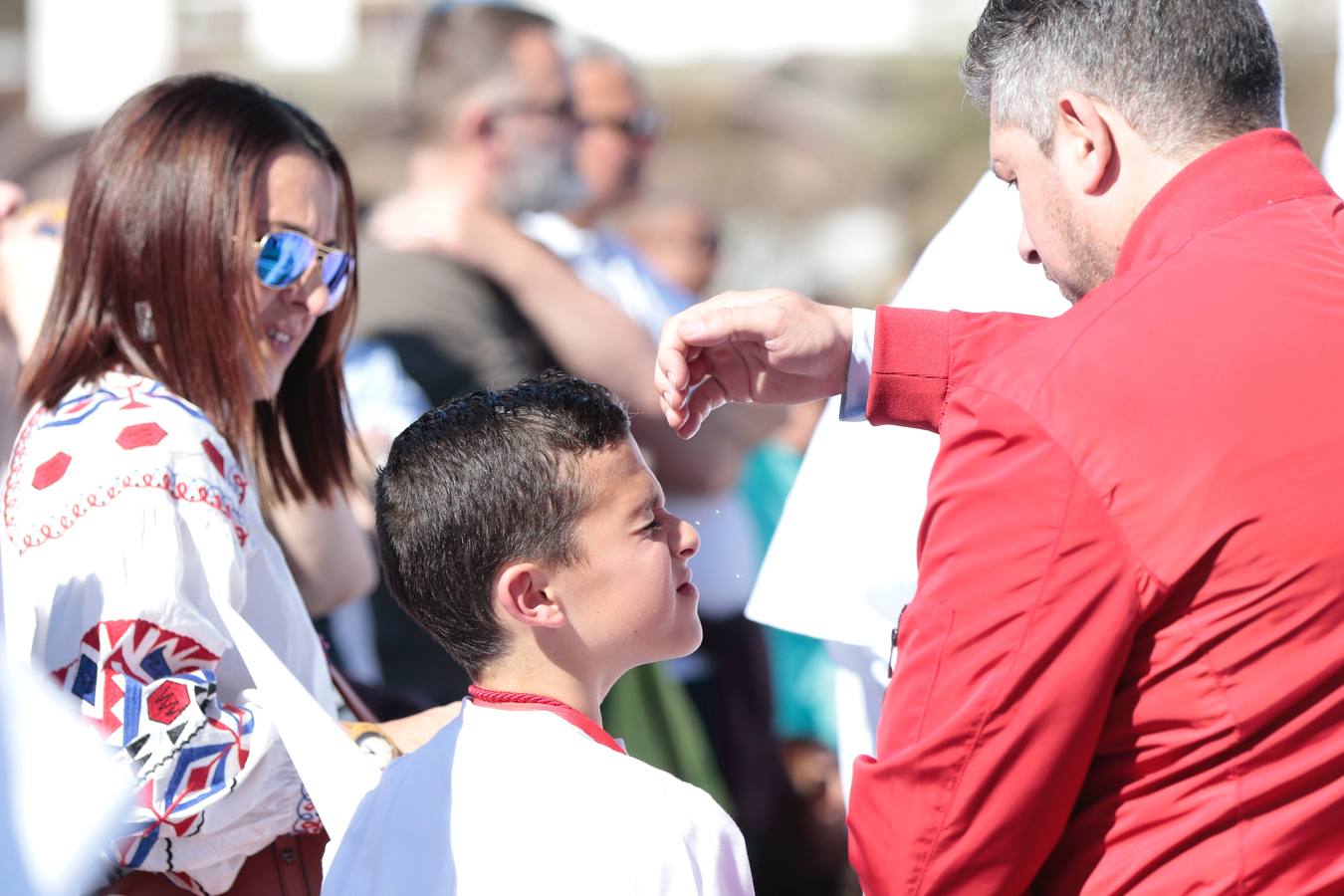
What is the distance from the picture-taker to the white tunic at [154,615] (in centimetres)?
175

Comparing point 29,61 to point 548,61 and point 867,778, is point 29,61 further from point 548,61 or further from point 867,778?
point 867,778

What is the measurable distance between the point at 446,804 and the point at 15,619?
0.58m

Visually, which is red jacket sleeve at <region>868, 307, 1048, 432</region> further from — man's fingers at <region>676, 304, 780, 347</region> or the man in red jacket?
the man in red jacket

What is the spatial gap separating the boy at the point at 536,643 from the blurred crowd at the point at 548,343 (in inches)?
63.1

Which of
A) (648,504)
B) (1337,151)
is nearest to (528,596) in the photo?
(648,504)

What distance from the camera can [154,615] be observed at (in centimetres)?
178

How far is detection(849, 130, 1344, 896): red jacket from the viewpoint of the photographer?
50.6 inches

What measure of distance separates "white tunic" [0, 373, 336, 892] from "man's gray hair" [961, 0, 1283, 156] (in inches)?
43.2

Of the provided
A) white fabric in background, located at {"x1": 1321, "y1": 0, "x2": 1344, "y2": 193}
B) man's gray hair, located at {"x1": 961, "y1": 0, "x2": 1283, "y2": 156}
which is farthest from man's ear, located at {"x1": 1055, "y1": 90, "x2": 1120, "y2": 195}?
white fabric in background, located at {"x1": 1321, "y1": 0, "x2": 1344, "y2": 193}

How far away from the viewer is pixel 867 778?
139cm

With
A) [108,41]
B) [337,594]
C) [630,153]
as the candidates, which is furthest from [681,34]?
[337,594]

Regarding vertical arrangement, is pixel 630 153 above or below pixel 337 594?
above

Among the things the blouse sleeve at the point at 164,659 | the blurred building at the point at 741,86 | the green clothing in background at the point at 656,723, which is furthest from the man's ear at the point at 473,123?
the blurred building at the point at 741,86

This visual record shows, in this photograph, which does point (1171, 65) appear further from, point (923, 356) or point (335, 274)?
point (335, 274)
